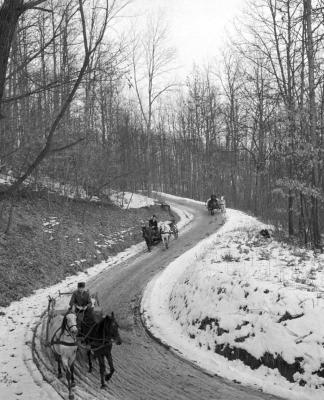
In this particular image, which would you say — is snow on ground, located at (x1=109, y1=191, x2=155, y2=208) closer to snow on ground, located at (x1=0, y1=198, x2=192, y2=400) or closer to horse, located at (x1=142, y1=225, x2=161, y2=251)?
horse, located at (x1=142, y1=225, x2=161, y2=251)

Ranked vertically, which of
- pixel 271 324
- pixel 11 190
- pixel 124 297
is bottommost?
pixel 124 297

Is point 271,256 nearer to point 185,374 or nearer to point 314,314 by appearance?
point 314,314

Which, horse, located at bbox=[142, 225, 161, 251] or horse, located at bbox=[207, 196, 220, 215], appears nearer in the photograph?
horse, located at bbox=[142, 225, 161, 251]

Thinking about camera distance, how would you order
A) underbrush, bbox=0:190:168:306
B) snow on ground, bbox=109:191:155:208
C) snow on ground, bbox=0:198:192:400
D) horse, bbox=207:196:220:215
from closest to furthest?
1. snow on ground, bbox=0:198:192:400
2. underbrush, bbox=0:190:168:306
3. horse, bbox=207:196:220:215
4. snow on ground, bbox=109:191:155:208

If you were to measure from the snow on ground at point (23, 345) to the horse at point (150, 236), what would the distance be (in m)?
5.02

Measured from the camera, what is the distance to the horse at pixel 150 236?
77.1 feet

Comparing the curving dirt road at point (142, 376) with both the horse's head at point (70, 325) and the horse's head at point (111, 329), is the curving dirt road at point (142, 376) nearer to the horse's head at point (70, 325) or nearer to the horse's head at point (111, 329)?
the horse's head at point (111, 329)

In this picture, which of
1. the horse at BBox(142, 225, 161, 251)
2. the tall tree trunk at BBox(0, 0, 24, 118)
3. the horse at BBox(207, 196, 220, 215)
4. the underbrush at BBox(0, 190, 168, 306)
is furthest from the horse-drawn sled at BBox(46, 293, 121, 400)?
the horse at BBox(207, 196, 220, 215)

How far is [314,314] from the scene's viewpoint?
9117 millimetres

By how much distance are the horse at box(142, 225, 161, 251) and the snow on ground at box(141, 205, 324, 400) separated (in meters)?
7.69

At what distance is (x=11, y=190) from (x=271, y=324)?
6.76 metres

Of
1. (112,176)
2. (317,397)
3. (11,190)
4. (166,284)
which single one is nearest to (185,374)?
(317,397)

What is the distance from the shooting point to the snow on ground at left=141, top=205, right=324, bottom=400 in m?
8.66

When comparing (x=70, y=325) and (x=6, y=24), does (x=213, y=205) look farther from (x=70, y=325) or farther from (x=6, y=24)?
(x=6, y=24)
